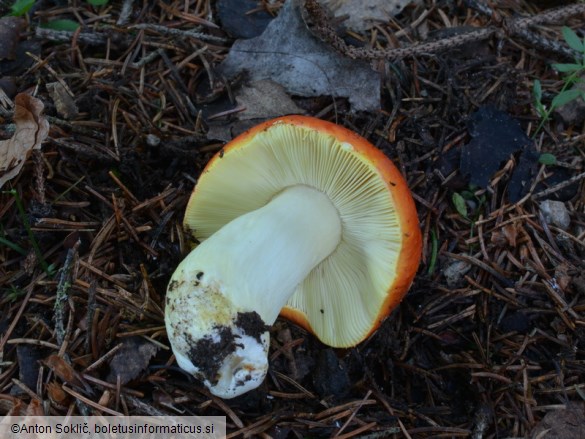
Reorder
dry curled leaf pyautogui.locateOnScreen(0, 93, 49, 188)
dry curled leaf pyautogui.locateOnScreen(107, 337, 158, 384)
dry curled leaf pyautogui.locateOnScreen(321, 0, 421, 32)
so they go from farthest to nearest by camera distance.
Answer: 1. dry curled leaf pyautogui.locateOnScreen(321, 0, 421, 32)
2. dry curled leaf pyautogui.locateOnScreen(0, 93, 49, 188)
3. dry curled leaf pyautogui.locateOnScreen(107, 337, 158, 384)

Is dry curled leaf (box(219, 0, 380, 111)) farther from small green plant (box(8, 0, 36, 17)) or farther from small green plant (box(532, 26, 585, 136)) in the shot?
small green plant (box(8, 0, 36, 17))

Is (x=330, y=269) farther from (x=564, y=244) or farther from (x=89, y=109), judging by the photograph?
(x=89, y=109)

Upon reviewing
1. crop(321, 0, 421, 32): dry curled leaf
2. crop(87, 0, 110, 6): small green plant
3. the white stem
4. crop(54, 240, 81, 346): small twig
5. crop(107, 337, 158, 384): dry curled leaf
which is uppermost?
crop(321, 0, 421, 32): dry curled leaf

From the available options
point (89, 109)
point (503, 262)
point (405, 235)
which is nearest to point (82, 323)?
point (89, 109)

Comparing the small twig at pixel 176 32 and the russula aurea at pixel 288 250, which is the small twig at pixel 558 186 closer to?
the russula aurea at pixel 288 250

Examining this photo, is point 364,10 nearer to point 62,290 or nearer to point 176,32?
point 176,32

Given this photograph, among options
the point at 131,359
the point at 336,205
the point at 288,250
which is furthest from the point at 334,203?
the point at 131,359

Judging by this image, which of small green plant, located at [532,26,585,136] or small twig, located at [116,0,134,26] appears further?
small twig, located at [116,0,134,26]

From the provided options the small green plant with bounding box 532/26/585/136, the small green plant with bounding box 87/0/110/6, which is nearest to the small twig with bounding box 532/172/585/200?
the small green plant with bounding box 532/26/585/136
